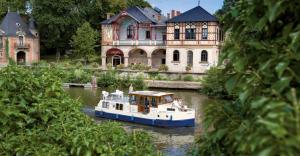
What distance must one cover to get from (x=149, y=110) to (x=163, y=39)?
949 inches

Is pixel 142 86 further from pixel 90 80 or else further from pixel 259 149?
pixel 259 149

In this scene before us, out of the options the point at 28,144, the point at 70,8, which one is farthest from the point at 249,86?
the point at 70,8

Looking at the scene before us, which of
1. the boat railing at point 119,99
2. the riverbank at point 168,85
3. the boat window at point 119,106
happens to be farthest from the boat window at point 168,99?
the riverbank at point 168,85

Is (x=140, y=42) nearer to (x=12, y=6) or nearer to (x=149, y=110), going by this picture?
(x=12, y=6)

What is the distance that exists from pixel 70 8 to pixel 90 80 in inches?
747

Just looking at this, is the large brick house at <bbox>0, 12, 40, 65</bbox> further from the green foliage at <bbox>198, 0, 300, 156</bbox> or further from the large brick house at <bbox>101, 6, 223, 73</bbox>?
the green foliage at <bbox>198, 0, 300, 156</bbox>

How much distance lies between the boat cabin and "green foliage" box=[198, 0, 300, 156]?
16.3m

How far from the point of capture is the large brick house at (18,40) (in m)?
47.3

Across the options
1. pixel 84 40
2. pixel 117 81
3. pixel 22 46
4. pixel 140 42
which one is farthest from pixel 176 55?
pixel 22 46

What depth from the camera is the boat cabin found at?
19.4m

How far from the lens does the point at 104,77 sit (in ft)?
109

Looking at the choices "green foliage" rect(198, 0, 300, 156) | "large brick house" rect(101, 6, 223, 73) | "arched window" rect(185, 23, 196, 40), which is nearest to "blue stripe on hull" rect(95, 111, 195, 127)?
"green foliage" rect(198, 0, 300, 156)

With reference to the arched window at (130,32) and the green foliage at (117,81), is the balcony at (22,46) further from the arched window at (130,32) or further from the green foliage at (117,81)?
the green foliage at (117,81)

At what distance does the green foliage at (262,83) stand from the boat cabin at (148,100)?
16.3 meters
